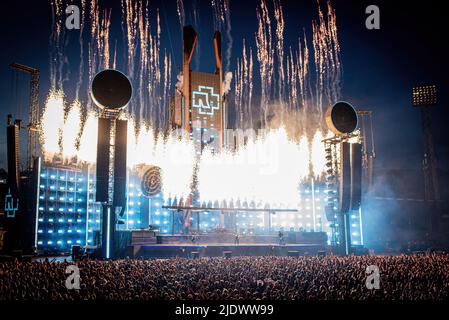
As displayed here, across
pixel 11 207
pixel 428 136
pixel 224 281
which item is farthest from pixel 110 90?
pixel 428 136

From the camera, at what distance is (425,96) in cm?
5359

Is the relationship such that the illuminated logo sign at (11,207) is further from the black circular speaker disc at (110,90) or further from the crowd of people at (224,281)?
the crowd of people at (224,281)

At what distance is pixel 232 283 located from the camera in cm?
1209

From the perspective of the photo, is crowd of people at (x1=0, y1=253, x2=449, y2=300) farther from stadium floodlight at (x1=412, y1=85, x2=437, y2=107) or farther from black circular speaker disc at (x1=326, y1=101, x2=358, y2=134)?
stadium floodlight at (x1=412, y1=85, x2=437, y2=107)

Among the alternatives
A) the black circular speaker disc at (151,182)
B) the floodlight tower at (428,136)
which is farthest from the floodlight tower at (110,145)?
the floodlight tower at (428,136)

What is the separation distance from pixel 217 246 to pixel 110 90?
1565 centimetres

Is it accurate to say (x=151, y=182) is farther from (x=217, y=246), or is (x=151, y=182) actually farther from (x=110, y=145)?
(x=110, y=145)

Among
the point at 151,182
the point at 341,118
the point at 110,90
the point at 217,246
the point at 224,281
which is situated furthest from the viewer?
the point at 151,182

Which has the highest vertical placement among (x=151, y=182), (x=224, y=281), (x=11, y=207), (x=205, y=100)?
(x=205, y=100)

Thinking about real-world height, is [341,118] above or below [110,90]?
below

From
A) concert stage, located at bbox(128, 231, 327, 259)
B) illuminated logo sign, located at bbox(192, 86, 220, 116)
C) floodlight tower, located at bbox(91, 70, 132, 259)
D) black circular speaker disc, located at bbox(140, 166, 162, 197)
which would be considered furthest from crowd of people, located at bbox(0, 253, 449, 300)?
illuminated logo sign, located at bbox(192, 86, 220, 116)

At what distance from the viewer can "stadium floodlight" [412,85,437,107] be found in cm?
5328
